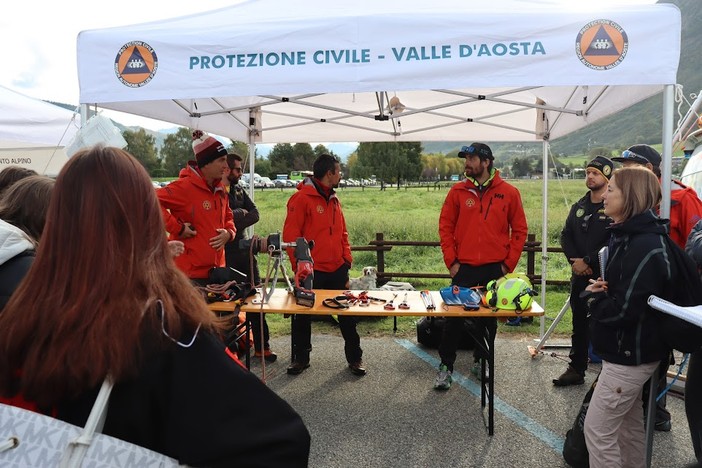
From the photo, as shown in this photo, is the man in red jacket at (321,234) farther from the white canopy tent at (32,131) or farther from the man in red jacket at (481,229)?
the white canopy tent at (32,131)

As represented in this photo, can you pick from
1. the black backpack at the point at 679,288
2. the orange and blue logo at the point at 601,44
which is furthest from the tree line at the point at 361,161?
the black backpack at the point at 679,288

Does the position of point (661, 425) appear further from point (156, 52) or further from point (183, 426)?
point (156, 52)

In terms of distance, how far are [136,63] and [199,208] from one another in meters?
1.23

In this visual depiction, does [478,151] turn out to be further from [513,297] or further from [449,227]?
[513,297]

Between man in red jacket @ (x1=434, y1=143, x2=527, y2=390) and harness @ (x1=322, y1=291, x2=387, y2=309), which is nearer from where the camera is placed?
harness @ (x1=322, y1=291, x2=387, y2=309)

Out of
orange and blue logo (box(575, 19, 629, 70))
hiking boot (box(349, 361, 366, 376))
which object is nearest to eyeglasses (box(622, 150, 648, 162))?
orange and blue logo (box(575, 19, 629, 70))

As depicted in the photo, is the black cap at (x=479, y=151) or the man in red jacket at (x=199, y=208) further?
the black cap at (x=479, y=151)

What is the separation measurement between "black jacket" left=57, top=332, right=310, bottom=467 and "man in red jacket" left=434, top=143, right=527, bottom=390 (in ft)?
11.4

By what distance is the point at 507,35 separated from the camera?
3.20 m

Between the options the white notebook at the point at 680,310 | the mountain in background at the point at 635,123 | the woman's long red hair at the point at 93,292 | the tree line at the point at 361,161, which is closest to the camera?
the woman's long red hair at the point at 93,292

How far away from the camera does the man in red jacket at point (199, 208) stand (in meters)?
4.16

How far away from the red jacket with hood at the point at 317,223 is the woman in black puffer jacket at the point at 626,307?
2496mm

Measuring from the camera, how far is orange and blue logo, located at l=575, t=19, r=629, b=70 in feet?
10.1

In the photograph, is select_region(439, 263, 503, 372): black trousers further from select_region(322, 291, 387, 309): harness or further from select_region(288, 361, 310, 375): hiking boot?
select_region(288, 361, 310, 375): hiking boot
